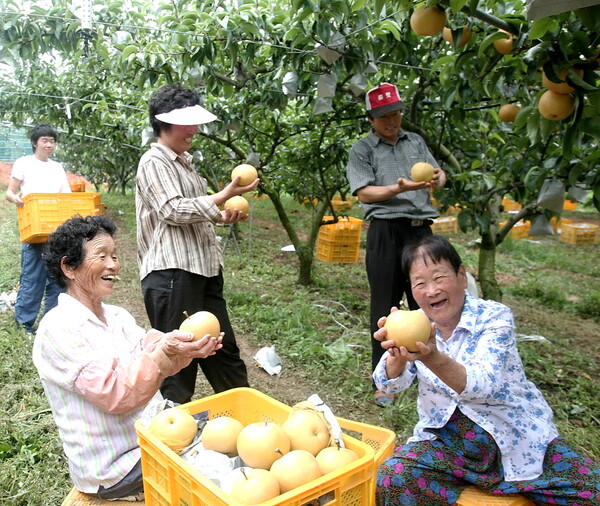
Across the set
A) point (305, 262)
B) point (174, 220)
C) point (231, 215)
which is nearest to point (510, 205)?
point (305, 262)

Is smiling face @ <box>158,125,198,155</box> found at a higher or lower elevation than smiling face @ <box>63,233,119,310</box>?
higher

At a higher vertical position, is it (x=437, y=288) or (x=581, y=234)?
(x=437, y=288)

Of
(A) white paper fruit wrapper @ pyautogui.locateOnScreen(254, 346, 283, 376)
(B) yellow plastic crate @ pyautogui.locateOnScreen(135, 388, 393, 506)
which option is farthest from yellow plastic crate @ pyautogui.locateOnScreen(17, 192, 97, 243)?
(B) yellow plastic crate @ pyautogui.locateOnScreen(135, 388, 393, 506)

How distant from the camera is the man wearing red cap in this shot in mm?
3080

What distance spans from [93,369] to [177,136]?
1.25 meters

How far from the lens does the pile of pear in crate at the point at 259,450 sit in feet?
4.07

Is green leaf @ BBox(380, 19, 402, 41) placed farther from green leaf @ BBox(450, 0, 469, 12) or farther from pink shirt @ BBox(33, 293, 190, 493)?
pink shirt @ BBox(33, 293, 190, 493)

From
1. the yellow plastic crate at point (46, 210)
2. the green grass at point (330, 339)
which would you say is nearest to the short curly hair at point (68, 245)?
the green grass at point (330, 339)

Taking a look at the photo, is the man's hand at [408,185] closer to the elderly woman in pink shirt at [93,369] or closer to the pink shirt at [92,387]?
the elderly woman in pink shirt at [93,369]

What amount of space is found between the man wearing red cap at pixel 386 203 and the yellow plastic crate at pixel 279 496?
1.50 metres

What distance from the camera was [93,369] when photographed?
156 cm

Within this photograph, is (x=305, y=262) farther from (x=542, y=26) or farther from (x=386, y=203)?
(x=542, y=26)

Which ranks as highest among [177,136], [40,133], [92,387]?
[40,133]

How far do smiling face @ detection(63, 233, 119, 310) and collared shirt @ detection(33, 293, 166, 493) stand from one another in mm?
68
